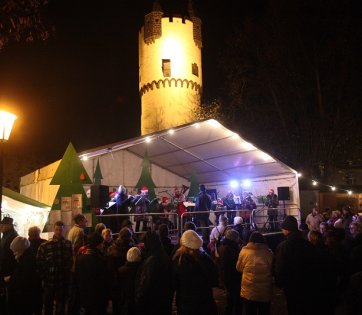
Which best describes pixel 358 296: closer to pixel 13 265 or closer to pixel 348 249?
pixel 348 249

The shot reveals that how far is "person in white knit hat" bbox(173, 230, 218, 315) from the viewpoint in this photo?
373 cm

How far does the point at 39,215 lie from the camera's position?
404 inches

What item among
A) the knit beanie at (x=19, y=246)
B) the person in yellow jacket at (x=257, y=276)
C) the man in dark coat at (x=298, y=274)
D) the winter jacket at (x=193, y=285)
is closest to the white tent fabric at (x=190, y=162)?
the knit beanie at (x=19, y=246)

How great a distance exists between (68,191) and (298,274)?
585cm

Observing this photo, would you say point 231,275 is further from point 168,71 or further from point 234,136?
point 168,71

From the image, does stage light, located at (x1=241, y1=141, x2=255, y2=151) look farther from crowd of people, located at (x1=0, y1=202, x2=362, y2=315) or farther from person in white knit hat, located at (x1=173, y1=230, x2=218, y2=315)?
person in white knit hat, located at (x1=173, y1=230, x2=218, y2=315)

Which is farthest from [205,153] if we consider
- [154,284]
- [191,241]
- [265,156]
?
[154,284]

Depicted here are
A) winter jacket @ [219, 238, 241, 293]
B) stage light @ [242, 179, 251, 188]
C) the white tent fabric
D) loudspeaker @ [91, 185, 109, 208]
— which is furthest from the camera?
stage light @ [242, 179, 251, 188]

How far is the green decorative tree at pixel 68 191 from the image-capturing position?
8.45m

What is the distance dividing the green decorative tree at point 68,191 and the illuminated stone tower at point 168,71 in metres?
20.9

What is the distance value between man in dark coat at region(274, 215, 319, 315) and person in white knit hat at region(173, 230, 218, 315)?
84 cm

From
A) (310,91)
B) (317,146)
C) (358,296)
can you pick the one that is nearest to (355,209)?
(317,146)

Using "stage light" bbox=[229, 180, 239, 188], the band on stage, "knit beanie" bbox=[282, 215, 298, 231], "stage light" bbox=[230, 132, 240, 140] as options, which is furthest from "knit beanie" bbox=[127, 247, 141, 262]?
"stage light" bbox=[229, 180, 239, 188]

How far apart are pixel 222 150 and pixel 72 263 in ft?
30.0
